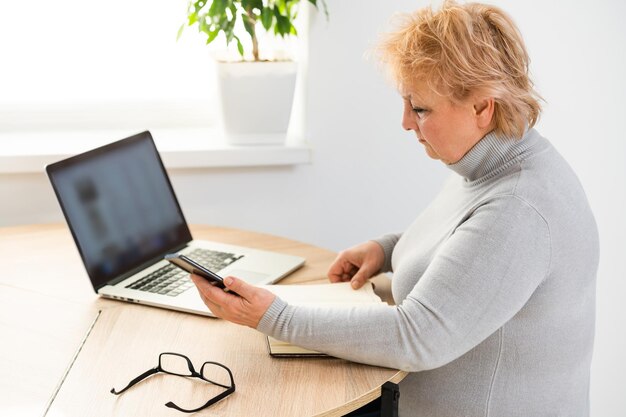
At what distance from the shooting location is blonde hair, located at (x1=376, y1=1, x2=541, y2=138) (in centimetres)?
121

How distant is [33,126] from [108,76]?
0.86 ft

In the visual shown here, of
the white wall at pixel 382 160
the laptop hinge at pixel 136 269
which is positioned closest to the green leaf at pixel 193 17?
the white wall at pixel 382 160

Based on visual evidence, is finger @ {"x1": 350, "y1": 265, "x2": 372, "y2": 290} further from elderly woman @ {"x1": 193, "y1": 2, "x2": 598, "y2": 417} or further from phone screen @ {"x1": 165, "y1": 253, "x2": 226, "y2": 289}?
phone screen @ {"x1": 165, "y1": 253, "x2": 226, "y2": 289}

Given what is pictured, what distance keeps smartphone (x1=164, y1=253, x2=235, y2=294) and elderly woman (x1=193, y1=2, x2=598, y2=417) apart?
19mm

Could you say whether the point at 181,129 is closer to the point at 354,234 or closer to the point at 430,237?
the point at 354,234

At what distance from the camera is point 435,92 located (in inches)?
48.8

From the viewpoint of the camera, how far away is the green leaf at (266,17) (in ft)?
6.39

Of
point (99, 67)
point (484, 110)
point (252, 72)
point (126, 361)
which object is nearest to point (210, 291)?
point (126, 361)

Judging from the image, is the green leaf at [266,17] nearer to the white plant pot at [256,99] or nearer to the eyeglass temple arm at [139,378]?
the white plant pot at [256,99]

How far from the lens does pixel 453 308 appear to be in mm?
1149

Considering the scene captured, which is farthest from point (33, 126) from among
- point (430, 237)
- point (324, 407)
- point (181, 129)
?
point (324, 407)

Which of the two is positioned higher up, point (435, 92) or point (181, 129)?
point (435, 92)

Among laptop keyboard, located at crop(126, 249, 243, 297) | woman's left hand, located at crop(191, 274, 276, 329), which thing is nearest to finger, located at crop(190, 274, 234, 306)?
woman's left hand, located at crop(191, 274, 276, 329)

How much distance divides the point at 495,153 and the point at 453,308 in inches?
11.0
